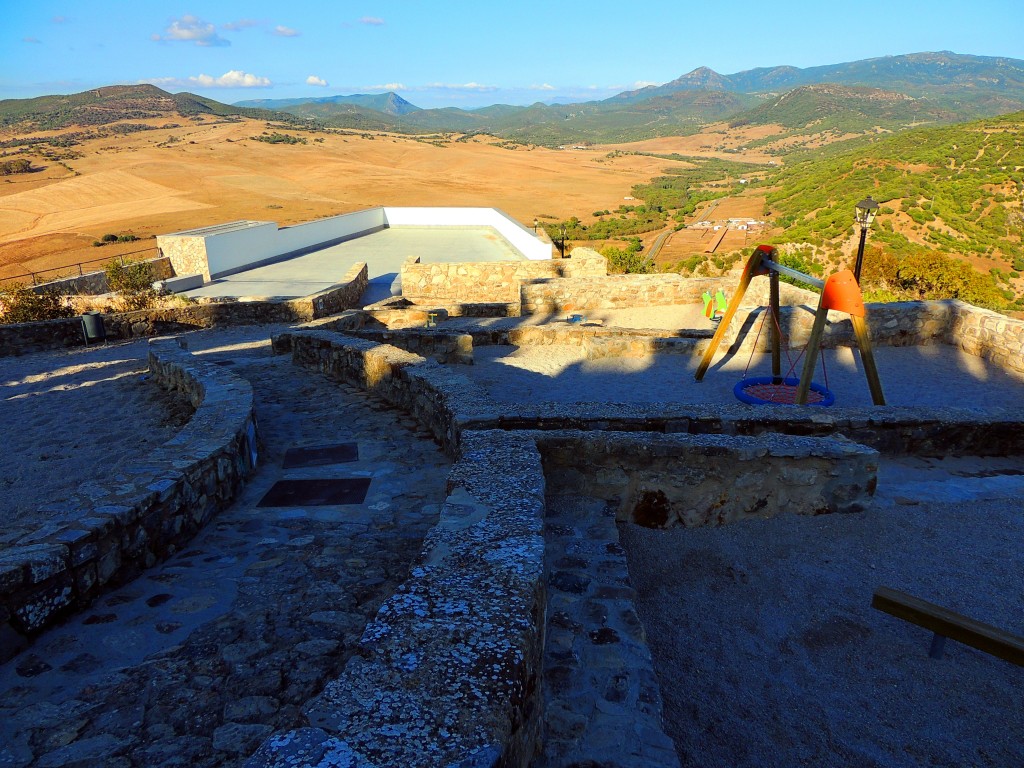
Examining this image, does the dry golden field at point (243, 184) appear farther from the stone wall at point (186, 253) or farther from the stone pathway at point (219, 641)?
the stone pathway at point (219, 641)

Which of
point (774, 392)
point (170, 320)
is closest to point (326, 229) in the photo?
point (170, 320)

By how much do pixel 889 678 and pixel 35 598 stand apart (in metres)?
3.80

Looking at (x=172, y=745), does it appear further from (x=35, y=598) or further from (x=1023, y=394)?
(x=1023, y=394)

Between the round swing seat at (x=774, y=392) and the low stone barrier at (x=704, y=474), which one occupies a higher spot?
the low stone barrier at (x=704, y=474)

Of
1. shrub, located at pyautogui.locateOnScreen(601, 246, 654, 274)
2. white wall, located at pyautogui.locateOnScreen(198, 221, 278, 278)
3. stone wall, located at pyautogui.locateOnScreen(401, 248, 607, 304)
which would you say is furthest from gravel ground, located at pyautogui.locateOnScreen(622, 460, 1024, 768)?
shrub, located at pyautogui.locateOnScreen(601, 246, 654, 274)

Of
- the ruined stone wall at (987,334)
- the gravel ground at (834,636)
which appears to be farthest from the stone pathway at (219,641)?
the ruined stone wall at (987,334)

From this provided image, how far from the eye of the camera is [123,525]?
10.6 ft

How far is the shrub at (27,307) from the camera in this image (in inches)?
524

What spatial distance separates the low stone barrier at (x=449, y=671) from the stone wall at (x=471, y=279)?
43.6 ft

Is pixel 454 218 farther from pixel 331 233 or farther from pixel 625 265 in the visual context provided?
pixel 625 265

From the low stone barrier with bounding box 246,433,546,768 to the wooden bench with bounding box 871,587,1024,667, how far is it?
1.72m

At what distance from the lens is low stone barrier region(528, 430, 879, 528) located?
4016 mm

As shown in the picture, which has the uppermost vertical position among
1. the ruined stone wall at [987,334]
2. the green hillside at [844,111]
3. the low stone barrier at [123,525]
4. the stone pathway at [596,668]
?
the green hillside at [844,111]

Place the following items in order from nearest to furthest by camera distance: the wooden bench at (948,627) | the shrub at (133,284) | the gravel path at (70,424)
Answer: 1. the wooden bench at (948,627)
2. the gravel path at (70,424)
3. the shrub at (133,284)
